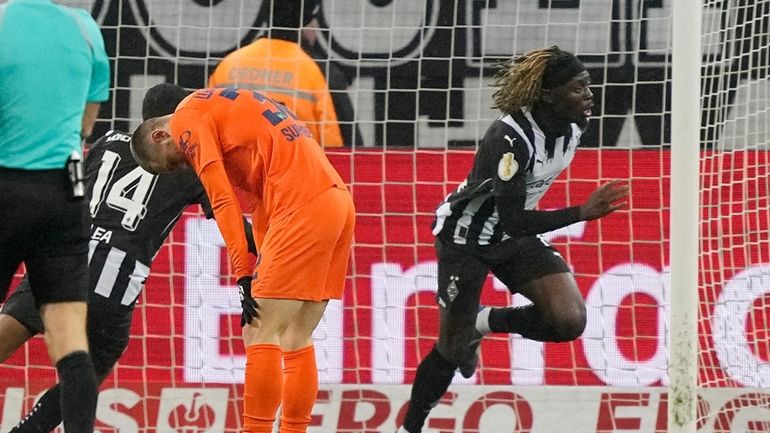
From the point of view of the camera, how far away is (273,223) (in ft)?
15.5

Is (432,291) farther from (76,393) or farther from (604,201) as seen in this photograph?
(76,393)

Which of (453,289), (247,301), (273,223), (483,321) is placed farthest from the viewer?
(483,321)

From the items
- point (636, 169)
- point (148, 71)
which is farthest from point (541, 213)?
point (148, 71)

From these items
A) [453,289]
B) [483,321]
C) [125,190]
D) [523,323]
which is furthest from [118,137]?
[523,323]

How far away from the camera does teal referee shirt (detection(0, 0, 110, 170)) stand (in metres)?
4.06

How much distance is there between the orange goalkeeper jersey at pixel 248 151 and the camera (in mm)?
4590

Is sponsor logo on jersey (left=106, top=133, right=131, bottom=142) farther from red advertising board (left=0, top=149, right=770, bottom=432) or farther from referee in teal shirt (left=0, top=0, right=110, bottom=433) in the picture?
referee in teal shirt (left=0, top=0, right=110, bottom=433)

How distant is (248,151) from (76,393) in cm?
111

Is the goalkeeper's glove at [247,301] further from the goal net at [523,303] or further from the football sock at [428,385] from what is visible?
the goal net at [523,303]

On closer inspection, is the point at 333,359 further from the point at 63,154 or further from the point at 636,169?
the point at 63,154

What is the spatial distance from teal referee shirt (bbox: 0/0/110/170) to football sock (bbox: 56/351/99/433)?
2.02 ft

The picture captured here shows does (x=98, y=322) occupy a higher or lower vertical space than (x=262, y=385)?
higher

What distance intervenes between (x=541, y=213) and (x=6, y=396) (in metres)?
2.83

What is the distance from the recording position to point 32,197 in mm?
4074
